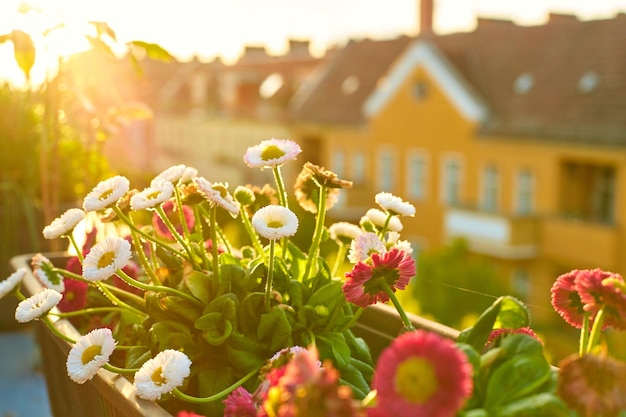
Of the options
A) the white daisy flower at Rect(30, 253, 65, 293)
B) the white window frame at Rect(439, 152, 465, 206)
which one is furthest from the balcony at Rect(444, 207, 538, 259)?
the white daisy flower at Rect(30, 253, 65, 293)

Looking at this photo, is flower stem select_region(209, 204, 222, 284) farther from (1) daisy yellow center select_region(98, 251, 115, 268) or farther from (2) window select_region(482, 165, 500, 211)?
(2) window select_region(482, 165, 500, 211)

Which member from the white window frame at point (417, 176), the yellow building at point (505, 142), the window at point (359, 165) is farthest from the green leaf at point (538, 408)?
the window at point (359, 165)

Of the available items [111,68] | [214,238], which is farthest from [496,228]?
[214,238]

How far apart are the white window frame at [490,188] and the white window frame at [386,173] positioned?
2.30 metres

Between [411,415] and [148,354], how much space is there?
53cm

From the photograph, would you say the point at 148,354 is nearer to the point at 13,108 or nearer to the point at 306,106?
the point at 13,108

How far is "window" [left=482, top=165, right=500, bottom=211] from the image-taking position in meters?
15.8

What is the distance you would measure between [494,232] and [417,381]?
15.4m

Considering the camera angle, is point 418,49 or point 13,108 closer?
point 13,108

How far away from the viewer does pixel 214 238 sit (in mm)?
1018

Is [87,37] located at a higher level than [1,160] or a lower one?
higher

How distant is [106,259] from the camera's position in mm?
955

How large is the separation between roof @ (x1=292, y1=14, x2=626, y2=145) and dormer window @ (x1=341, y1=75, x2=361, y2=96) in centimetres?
25

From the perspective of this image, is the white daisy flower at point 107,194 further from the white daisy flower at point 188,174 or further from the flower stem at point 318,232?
the flower stem at point 318,232
